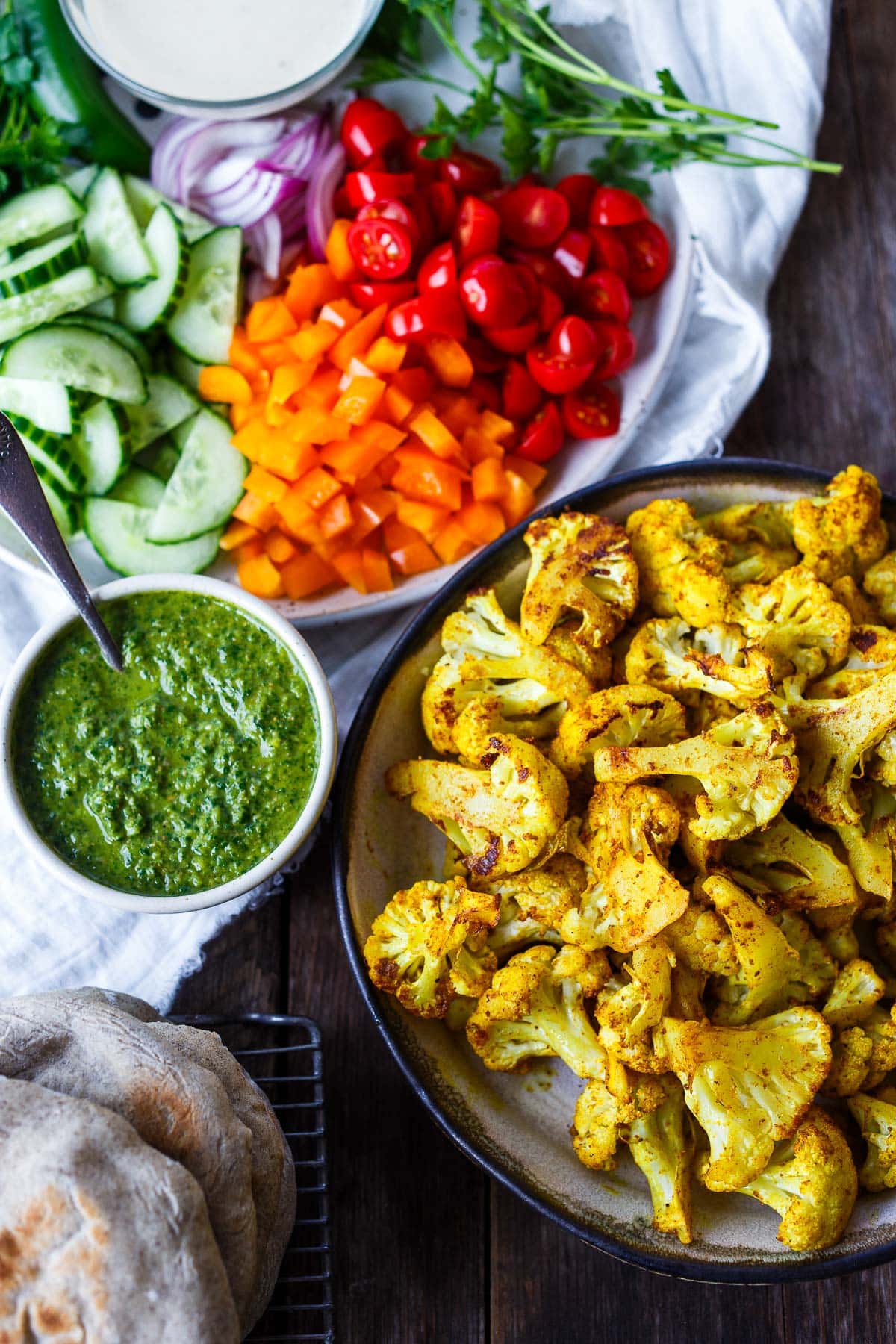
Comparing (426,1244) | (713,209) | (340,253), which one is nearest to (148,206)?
(340,253)

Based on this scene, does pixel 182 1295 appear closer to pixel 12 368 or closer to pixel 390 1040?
pixel 390 1040

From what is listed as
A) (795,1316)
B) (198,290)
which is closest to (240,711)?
(198,290)

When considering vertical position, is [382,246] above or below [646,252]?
above

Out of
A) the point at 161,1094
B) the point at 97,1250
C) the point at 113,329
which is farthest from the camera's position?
the point at 113,329

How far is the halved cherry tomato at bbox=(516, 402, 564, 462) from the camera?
2777 millimetres

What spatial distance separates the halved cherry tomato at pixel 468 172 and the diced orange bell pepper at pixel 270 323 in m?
0.53

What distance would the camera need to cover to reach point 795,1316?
2648 mm

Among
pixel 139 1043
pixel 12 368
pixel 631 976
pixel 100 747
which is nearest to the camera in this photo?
pixel 139 1043

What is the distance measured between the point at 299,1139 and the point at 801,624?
1589 mm

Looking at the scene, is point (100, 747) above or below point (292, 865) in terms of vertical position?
above

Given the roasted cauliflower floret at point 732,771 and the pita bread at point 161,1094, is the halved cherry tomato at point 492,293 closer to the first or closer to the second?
the roasted cauliflower floret at point 732,771

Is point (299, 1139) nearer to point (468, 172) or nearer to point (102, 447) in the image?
point (102, 447)

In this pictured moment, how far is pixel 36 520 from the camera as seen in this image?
2291 mm

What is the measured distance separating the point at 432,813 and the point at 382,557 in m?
0.69
